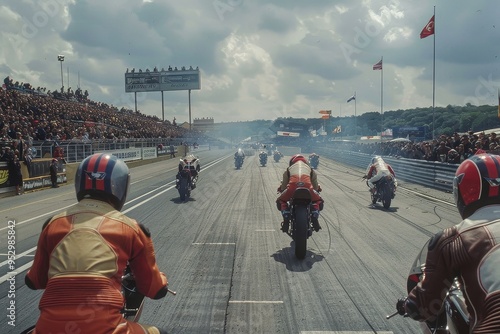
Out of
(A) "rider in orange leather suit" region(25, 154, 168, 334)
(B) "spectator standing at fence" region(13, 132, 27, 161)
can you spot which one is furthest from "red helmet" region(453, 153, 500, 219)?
(B) "spectator standing at fence" region(13, 132, 27, 161)

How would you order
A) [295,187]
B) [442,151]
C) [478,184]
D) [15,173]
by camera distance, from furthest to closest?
[442,151], [15,173], [295,187], [478,184]

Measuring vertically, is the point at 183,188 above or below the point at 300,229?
below

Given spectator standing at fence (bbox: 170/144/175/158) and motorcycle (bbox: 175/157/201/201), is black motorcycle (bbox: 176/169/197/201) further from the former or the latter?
spectator standing at fence (bbox: 170/144/175/158)

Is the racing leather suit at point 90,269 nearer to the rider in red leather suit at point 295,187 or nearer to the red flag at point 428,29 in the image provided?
the rider in red leather suit at point 295,187

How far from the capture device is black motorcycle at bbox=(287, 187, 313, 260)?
7875 mm

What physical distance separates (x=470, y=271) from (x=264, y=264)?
5466 mm

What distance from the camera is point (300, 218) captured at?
25.8ft

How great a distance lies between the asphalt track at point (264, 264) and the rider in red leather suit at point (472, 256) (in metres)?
2.36

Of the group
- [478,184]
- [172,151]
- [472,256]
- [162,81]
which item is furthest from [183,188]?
[162,81]

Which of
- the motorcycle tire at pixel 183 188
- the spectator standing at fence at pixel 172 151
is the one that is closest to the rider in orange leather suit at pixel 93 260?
the motorcycle tire at pixel 183 188

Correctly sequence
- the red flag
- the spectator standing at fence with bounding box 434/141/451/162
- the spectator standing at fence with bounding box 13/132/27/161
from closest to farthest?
the spectator standing at fence with bounding box 434/141/451/162
the spectator standing at fence with bounding box 13/132/27/161
the red flag

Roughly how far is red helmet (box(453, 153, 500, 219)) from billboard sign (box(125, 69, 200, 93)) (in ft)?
242

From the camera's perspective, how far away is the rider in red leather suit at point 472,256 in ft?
7.53

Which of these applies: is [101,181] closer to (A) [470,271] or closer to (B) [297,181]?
(A) [470,271]
